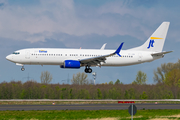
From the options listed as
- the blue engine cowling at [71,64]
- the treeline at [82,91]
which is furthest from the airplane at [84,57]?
the treeline at [82,91]

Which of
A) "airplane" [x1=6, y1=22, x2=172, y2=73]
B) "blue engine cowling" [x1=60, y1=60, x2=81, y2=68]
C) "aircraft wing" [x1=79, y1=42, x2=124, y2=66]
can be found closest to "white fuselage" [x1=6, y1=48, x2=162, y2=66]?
"airplane" [x1=6, y1=22, x2=172, y2=73]

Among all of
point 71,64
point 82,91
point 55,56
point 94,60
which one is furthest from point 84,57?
point 82,91

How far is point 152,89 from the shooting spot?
72.8 m

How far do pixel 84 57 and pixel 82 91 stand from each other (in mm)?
15843

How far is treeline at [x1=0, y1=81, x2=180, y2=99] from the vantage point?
6353cm

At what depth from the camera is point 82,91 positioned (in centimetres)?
6650

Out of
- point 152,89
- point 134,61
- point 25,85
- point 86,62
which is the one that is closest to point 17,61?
point 86,62

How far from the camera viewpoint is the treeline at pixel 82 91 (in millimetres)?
63531

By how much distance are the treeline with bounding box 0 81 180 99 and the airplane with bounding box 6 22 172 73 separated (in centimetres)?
1251

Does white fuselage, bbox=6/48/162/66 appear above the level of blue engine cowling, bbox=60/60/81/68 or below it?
above

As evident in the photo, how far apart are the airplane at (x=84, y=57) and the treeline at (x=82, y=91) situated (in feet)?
41.0

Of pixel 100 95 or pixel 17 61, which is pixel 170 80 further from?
pixel 17 61

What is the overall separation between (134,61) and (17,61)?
22392 millimetres

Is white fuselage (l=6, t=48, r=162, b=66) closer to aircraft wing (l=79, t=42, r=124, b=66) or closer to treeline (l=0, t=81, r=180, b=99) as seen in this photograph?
aircraft wing (l=79, t=42, r=124, b=66)
